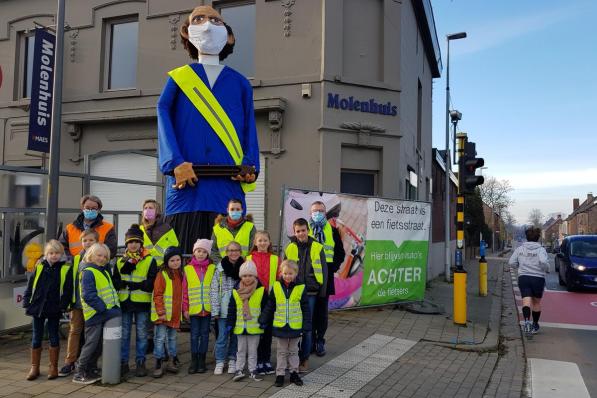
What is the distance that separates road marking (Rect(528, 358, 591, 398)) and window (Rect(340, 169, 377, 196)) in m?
5.53

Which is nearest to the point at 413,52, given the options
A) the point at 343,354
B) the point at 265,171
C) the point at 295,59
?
the point at 295,59

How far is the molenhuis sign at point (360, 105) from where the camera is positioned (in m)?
10.9

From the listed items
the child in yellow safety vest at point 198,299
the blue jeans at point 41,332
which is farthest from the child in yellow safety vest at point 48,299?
the child in yellow safety vest at point 198,299

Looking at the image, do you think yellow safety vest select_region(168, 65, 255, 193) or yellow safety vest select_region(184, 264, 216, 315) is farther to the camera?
yellow safety vest select_region(168, 65, 255, 193)

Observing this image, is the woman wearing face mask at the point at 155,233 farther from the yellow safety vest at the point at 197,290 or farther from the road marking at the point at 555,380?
the road marking at the point at 555,380

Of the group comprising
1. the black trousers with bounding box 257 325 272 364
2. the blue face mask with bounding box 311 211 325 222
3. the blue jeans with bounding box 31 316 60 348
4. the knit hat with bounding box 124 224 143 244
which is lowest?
the black trousers with bounding box 257 325 272 364

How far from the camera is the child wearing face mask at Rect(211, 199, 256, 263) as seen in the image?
5305 millimetres

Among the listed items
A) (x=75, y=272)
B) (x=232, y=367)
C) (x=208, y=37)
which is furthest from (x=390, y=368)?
(x=208, y=37)

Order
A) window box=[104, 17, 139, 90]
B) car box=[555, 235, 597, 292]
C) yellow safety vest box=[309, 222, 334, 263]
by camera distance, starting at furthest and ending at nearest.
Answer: car box=[555, 235, 597, 292]
window box=[104, 17, 139, 90]
yellow safety vest box=[309, 222, 334, 263]

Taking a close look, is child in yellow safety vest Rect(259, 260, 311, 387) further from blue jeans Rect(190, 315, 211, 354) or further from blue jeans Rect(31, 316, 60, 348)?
blue jeans Rect(31, 316, 60, 348)

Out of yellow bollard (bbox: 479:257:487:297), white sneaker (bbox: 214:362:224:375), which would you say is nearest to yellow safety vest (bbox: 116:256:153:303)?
white sneaker (bbox: 214:362:224:375)

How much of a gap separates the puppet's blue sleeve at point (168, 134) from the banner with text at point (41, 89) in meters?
5.50

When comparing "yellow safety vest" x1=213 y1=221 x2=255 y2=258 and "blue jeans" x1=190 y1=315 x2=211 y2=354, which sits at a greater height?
"yellow safety vest" x1=213 y1=221 x2=255 y2=258

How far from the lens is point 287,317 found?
479 cm
